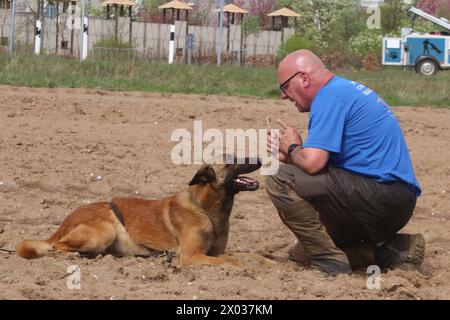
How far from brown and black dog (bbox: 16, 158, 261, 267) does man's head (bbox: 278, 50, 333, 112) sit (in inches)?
35.2

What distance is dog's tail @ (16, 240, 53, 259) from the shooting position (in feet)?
23.1

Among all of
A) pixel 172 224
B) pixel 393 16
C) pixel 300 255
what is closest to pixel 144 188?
pixel 172 224

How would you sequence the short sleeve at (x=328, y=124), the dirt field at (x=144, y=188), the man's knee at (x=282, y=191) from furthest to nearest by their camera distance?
1. the man's knee at (x=282, y=191)
2. the short sleeve at (x=328, y=124)
3. the dirt field at (x=144, y=188)

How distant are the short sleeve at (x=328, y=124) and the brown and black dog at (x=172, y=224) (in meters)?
0.98

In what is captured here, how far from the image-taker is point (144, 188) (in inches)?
396

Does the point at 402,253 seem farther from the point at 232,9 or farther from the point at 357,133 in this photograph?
the point at 232,9

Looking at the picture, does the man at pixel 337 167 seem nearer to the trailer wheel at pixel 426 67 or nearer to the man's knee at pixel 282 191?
the man's knee at pixel 282 191

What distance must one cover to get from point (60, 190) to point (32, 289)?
4.12 m

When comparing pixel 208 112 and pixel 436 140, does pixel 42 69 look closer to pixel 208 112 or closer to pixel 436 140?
pixel 208 112

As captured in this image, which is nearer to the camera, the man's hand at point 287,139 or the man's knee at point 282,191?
the man's hand at point 287,139

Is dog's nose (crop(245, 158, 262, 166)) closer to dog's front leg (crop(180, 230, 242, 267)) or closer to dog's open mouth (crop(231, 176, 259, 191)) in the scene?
dog's open mouth (crop(231, 176, 259, 191))

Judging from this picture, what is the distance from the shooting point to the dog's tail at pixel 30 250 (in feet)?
23.1

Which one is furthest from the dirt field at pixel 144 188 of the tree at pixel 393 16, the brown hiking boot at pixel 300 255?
the tree at pixel 393 16

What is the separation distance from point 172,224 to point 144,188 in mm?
2680
